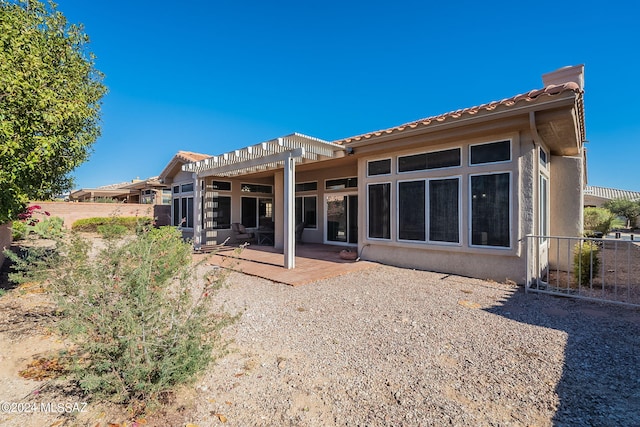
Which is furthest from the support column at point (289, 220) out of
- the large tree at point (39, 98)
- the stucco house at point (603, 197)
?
the stucco house at point (603, 197)

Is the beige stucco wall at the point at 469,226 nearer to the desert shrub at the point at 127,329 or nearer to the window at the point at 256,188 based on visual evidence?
the desert shrub at the point at 127,329

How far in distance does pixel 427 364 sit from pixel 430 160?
17.5 feet

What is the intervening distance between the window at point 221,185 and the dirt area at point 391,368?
8058 mm

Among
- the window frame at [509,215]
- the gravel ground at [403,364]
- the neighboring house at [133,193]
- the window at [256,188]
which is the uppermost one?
the neighboring house at [133,193]

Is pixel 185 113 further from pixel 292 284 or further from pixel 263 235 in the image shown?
pixel 292 284

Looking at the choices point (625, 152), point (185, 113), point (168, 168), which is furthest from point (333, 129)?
point (625, 152)

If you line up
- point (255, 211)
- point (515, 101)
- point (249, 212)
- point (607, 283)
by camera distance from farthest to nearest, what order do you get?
1. point (255, 211)
2. point (249, 212)
3. point (607, 283)
4. point (515, 101)

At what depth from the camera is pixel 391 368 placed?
3000 millimetres

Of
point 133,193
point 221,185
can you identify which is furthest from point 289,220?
point 133,193

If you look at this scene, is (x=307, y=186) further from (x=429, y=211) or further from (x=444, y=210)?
(x=444, y=210)

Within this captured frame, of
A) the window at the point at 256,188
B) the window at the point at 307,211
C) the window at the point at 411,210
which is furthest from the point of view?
the window at the point at 256,188

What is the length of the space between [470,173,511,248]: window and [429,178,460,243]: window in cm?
34

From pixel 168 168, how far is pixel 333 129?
569 inches

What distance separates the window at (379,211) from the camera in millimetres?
7980
